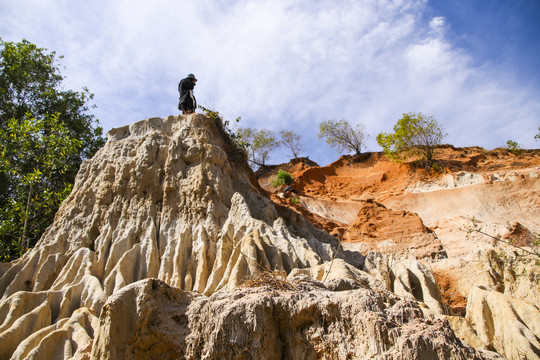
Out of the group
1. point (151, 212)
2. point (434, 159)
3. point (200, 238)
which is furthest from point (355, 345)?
point (434, 159)

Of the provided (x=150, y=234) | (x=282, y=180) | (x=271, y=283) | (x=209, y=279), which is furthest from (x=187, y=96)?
(x=282, y=180)

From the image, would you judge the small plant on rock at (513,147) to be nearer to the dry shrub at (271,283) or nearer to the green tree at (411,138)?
the green tree at (411,138)

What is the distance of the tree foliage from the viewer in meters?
17.3

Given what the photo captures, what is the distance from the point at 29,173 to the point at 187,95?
7.30m

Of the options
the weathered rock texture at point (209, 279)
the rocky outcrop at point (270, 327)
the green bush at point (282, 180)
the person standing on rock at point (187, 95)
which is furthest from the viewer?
the green bush at point (282, 180)

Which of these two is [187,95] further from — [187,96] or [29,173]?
[29,173]

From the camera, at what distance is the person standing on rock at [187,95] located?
16.5m

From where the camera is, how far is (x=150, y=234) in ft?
40.1

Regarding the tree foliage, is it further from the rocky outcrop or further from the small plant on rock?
the small plant on rock

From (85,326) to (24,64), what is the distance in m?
18.0

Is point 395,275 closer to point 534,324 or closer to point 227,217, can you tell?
point 534,324

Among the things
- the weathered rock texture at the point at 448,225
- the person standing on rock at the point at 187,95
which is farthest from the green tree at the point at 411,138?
the person standing on rock at the point at 187,95

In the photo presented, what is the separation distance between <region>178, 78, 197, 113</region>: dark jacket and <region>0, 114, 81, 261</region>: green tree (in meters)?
5.93

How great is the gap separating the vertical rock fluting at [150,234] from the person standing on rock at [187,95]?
827 mm
